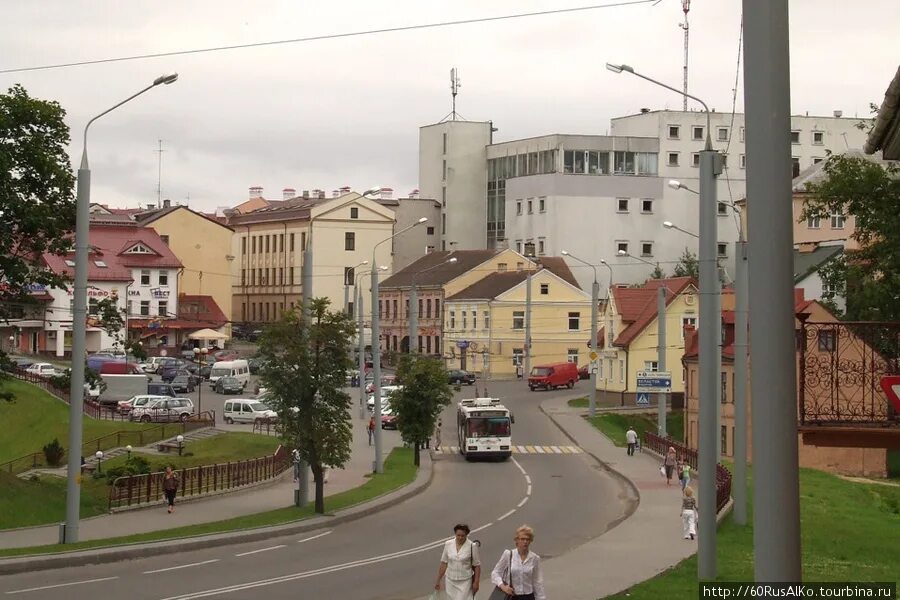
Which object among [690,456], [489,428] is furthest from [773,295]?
[489,428]

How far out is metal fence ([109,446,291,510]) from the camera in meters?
37.0

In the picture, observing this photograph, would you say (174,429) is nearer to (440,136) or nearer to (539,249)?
(539,249)

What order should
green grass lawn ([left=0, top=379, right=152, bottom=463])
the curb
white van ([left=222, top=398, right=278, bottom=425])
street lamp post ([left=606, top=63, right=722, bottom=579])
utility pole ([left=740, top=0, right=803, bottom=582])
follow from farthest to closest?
Result: white van ([left=222, top=398, right=278, bottom=425]) → green grass lawn ([left=0, top=379, right=152, bottom=463]) → the curb → street lamp post ([left=606, top=63, right=722, bottom=579]) → utility pole ([left=740, top=0, right=803, bottom=582])

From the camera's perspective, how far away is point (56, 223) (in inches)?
1446

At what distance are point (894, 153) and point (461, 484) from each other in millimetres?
38074

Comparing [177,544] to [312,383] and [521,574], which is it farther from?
[521,574]

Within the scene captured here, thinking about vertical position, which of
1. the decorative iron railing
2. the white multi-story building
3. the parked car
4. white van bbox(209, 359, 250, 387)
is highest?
the white multi-story building

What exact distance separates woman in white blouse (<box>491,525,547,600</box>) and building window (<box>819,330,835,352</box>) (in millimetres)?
3613

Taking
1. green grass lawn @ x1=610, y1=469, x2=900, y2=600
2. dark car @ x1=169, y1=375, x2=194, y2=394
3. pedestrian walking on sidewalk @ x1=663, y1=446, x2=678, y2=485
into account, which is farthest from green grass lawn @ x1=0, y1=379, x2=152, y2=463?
green grass lawn @ x1=610, y1=469, x2=900, y2=600

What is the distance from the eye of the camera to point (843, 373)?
14.1 meters

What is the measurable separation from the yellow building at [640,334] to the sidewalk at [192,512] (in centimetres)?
3603

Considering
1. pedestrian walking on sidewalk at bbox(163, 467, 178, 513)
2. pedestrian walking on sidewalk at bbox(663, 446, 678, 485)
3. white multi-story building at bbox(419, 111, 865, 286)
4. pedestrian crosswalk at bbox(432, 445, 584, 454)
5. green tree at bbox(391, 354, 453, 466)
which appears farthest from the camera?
white multi-story building at bbox(419, 111, 865, 286)

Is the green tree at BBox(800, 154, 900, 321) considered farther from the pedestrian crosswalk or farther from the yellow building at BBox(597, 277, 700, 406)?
the yellow building at BBox(597, 277, 700, 406)

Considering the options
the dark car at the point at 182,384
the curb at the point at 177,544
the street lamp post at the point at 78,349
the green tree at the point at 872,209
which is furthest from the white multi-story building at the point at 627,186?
the street lamp post at the point at 78,349
